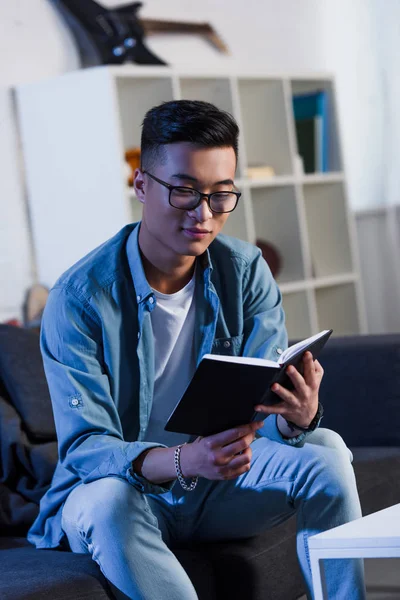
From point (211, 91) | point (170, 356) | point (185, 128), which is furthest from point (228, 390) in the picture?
point (211, 91)

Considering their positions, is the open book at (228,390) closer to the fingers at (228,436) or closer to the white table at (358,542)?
the fingers at (228,436)

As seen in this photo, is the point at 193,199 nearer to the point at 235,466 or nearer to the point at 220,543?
the point at 235,466

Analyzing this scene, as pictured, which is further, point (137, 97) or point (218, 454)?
point (137, 97)

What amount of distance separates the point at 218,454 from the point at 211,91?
2.46 m

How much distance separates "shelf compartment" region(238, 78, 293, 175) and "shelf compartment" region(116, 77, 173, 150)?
21.5 inches

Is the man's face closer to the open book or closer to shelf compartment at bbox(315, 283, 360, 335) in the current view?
the open book

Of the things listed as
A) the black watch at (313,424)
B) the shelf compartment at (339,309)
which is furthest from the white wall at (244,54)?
the black watch at (313,424)

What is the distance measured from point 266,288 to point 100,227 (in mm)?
1367

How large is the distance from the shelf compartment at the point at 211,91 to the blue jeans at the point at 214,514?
2170 millimetres

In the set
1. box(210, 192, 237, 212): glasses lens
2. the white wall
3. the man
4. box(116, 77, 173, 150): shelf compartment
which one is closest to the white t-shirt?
the man

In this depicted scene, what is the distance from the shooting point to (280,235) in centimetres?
418

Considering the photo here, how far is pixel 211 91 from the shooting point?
3865mm

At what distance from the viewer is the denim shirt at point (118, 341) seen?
5.83 feet

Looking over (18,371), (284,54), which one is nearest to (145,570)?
(18,371)
